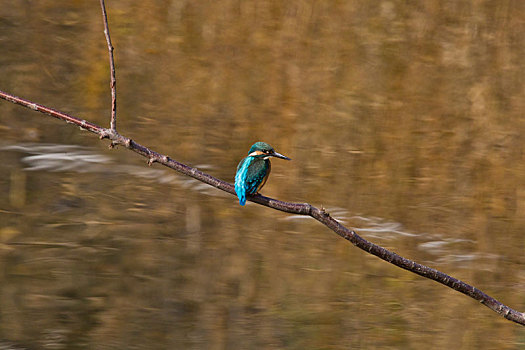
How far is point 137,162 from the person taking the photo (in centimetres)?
488

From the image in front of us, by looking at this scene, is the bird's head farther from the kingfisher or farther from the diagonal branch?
the diagonal branch

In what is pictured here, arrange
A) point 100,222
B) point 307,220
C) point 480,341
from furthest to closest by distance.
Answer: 1. point 307,220
2. point 100,222
3. point 480,341

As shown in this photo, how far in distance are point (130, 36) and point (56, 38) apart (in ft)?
1.94

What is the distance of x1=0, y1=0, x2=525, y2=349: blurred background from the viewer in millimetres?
3607

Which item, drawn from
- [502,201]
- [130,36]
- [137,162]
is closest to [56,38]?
[130,36]

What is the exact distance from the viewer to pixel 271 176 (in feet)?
16.4

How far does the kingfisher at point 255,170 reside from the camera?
1.89 m

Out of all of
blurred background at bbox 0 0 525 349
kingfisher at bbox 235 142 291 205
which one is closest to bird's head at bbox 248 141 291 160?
kingfisher at bbox 235 142 291 205

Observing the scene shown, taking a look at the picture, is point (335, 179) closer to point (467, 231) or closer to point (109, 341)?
point (467, 231)

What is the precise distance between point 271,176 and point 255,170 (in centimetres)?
301

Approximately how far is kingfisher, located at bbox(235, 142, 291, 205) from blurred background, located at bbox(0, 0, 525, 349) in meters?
1.60

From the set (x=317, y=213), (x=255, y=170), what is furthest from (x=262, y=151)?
(x=317, y=213)

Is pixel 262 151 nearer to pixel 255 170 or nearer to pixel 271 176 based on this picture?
pixel 255 170

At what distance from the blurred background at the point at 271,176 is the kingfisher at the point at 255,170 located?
1.60 meters
